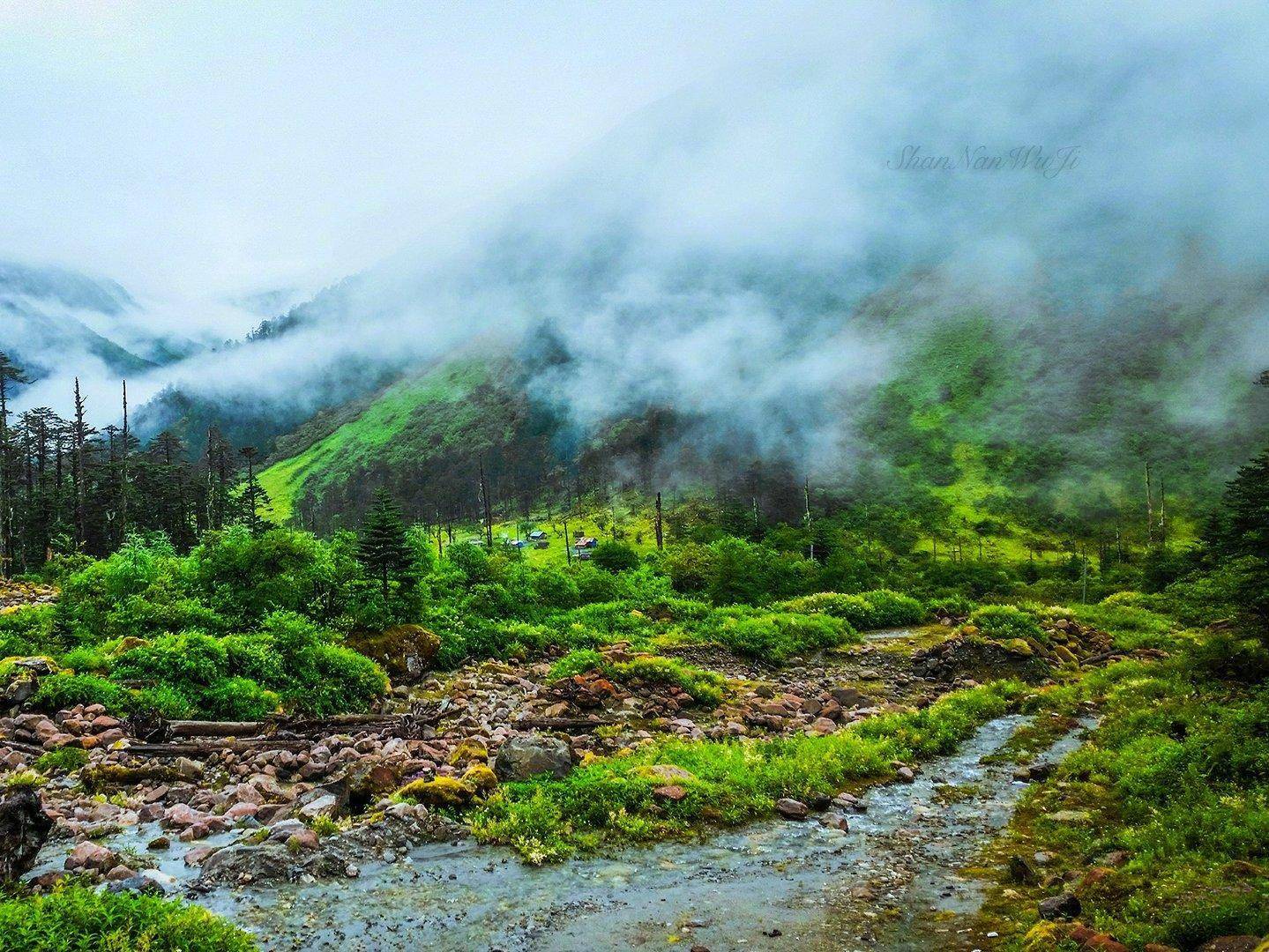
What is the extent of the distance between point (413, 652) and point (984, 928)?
25.3 m

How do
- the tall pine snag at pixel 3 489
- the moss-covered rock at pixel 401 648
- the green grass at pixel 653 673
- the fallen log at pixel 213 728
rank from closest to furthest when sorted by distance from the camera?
the fallen log at pixel 213 728 < the green grass at pixel 653 673 < the moss-covered rock at pixel 401 648 < the tall pine snag at pixel 3 489

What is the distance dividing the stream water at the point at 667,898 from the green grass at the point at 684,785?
23.1 inches

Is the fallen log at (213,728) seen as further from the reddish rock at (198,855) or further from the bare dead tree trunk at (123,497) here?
the bare dead tree trunk at (123,497)

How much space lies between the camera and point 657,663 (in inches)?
1204

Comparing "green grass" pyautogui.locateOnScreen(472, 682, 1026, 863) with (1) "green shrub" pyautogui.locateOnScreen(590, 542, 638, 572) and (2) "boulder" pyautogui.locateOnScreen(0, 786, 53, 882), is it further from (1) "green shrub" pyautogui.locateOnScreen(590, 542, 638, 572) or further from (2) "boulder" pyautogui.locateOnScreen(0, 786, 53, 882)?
(1) "green shrub" pyautogui.locateOnScreen(590, 542, 638, 572)

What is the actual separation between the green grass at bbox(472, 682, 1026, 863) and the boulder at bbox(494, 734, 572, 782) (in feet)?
1.30

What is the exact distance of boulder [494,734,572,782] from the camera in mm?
17453

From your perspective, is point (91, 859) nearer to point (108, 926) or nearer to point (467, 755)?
point (108, 926)

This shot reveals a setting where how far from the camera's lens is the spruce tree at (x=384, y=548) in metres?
33.0

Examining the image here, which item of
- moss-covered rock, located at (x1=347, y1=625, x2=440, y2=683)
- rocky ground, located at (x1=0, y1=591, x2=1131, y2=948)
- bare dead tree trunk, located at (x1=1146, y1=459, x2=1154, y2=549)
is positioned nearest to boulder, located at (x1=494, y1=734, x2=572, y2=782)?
rocky ground, located at (x1=0, y1=591, x2=1131, y2=948)

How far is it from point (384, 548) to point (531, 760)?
18360mm

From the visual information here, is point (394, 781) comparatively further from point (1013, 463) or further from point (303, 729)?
point (1013, 463)

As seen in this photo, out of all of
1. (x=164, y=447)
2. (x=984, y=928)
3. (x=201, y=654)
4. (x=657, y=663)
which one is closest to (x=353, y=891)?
(x=984, y=928)

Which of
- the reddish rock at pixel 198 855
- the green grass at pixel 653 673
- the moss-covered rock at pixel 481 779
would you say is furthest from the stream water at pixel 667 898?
the green grass at pixel 653 673
